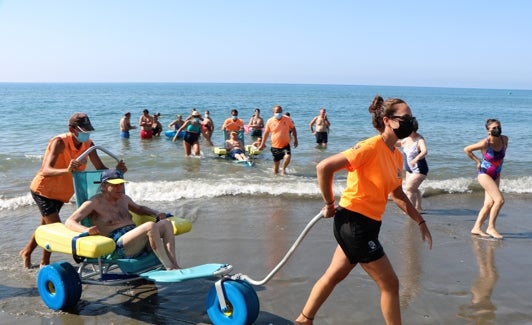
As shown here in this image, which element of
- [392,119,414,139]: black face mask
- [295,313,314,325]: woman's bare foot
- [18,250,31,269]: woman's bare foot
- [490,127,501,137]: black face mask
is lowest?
[18,250,31,269]: woman's bare foot

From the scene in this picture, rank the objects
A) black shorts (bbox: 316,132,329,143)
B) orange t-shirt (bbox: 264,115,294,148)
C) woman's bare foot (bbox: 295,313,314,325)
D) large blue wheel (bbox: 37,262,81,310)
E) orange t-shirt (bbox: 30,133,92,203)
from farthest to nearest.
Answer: black shorts (bbox: 316,132,329,143) < orange t-shirt (bbox: 264,115,294,148) < orange t-shirt (bbox: 30,133,92,203) < large blue wheel (bbox: 37,262,81,310) < woman's bare foot (bbox: 295,313,314,325)

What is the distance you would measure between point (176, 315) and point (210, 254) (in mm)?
1754

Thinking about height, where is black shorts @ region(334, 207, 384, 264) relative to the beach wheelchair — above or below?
above

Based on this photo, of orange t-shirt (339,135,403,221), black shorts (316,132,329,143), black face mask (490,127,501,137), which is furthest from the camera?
black shorts (316,132,329,143)

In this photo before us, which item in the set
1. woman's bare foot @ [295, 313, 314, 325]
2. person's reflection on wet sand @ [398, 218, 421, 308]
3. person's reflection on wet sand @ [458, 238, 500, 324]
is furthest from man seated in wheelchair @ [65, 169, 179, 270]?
person's reflection on wet sand @ [458, 238, 500, 324]

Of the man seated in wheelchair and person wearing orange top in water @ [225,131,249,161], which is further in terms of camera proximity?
person wearing orange top in water @ [225,131,249,161]

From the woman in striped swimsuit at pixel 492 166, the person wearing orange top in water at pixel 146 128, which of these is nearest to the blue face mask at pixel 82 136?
the woman in striped swimsuit at pixel 492 166

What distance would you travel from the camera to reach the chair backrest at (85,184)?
493cm

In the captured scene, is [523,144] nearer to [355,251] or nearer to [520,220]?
[520,220]

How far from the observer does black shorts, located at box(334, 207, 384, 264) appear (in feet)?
11.0

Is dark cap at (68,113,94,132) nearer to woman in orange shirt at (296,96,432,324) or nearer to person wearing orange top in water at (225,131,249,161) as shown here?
woman in orange shirt at (296,96,432,324)

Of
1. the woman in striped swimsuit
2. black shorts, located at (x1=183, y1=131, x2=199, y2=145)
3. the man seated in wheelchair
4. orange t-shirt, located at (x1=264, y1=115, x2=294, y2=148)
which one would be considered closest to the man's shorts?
the man seated in wheelchair

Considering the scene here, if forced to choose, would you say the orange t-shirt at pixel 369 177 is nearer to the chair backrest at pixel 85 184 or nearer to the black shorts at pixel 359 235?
the black shorts at pixel 359 235

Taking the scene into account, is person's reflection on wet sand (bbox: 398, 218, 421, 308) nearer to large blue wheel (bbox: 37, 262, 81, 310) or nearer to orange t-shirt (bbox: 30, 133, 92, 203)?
large blue wheel (bbox: 37, 262, 81, 310)
